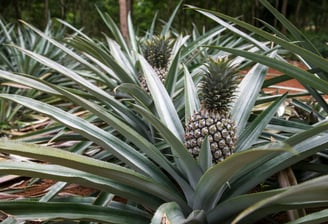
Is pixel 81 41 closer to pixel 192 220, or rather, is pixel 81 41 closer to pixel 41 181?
pixel 41 181

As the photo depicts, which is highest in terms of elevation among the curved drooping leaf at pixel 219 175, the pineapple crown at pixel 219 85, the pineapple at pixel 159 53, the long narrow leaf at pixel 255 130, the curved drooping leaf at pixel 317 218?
the pineapple at pixel 159 53

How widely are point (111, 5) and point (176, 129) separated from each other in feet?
26.6

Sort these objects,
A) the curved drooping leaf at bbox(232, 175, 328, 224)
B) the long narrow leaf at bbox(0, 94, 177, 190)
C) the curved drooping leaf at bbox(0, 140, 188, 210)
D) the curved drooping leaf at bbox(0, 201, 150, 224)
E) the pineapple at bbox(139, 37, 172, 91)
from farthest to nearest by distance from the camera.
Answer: the pineapple at bbox(139, 37, 172, 91) → the long narrow leaf at bbox(0, 94, 177, 190) → the curved drooping leaf at bbox(0, 201, 150, 224) → the curved drooping leaf at bbox(0, 140, 188, 210) → the curved drooping leaf at bbox(232, 175, 328, 224)

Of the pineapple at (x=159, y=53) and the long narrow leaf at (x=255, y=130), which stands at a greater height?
the pineapple at (x=159, y=53)

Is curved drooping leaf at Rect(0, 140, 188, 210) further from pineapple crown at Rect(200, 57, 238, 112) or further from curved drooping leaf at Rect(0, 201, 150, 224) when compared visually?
pineapple crown at Rect(200, 57, 238, 112)

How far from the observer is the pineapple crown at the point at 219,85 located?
1.01 metres

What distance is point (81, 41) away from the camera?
1.65m

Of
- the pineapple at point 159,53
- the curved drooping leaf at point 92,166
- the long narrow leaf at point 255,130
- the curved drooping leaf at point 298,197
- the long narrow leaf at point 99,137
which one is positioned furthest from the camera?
the pineapple at point 159,53

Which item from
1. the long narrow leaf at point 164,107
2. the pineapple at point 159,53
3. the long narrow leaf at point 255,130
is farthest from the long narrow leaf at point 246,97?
the pineapple at point 159,53

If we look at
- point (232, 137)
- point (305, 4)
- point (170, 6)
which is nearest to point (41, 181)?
point (232, 137)

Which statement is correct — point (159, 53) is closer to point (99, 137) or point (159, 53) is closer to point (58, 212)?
point (99, 137)

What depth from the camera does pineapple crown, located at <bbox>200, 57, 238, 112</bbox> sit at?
1.01 metres

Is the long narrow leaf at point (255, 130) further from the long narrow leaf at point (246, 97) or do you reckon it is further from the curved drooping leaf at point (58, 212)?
the curved drooping leaf at point (58, 212)

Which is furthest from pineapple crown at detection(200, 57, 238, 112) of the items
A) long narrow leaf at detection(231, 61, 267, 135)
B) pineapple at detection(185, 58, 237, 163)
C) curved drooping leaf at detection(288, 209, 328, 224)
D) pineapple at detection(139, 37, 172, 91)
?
pineapple at detection(139, 37, 172, 91)
